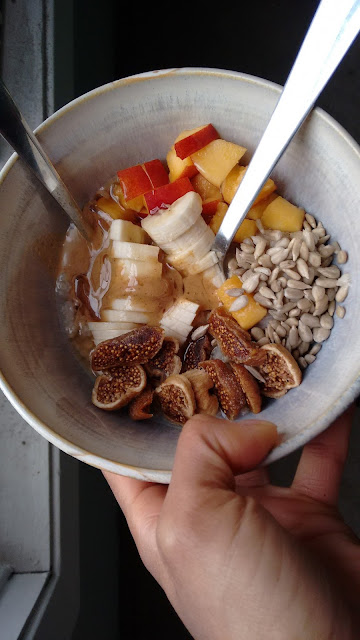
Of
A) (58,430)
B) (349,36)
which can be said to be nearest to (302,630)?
(58,430)

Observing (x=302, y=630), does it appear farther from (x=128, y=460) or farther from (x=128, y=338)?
(x=128, y=338)

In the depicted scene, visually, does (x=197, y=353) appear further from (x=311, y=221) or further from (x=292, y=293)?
(x=311, y=221)

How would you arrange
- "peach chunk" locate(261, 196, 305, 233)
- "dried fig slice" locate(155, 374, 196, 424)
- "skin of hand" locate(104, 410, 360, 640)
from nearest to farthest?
"skin of hand" locate(104, 410, 360, 640), "dried fig slice" locate(155, 374, 196, 424), "peach chunk" locate(261, 196, 305, 233)

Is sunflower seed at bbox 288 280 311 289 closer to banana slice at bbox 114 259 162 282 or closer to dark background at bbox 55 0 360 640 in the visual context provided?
banana slice at bbox 114 259 162 282

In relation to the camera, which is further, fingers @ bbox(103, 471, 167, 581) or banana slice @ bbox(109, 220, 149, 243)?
banana slice @ bbox(109, 220, 149, 243)

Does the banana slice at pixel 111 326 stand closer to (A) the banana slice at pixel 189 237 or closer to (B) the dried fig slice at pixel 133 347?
(B) the dried fig slice at pixel 133 347

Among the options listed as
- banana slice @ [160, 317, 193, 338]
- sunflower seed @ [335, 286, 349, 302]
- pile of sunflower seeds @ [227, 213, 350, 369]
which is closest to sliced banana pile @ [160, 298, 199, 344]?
banana slice @ [160, 317, 193, 338]

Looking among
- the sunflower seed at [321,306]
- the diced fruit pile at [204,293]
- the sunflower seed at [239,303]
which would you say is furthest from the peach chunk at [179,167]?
the sunflower seed at [321,306]
